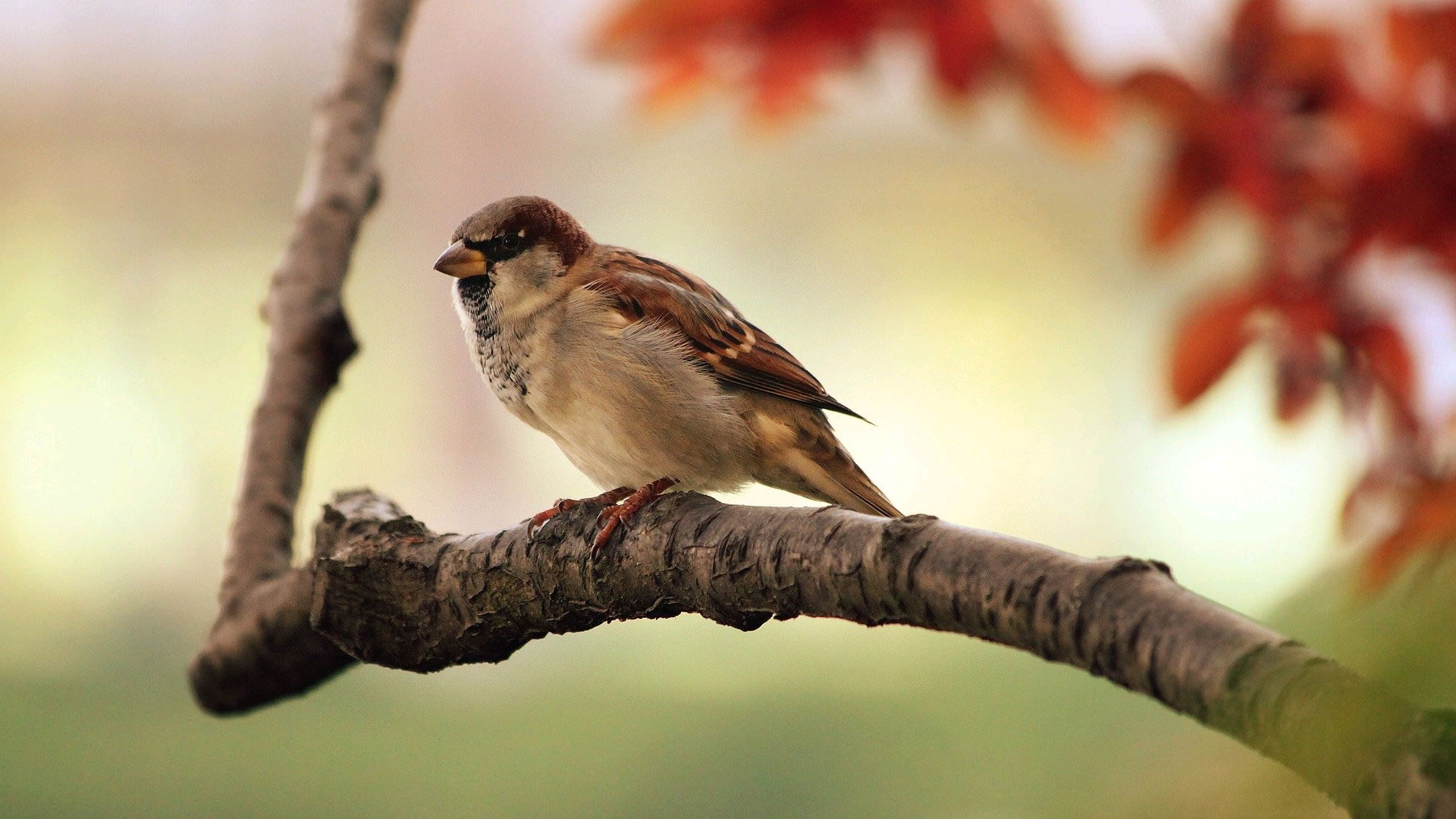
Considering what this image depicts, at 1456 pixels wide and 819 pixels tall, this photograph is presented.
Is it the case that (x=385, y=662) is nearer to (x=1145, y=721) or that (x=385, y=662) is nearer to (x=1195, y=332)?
(x=1195, y=332)

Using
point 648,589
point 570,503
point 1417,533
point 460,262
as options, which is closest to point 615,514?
point 648,589

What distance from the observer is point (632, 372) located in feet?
5.11

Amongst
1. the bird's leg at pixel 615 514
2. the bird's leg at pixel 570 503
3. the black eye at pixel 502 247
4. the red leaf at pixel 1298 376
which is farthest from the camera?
the black eye at pixel 502 247

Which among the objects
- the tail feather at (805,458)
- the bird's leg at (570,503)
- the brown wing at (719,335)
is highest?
the brown wing at (719,335)

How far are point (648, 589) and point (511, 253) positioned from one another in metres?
0.72

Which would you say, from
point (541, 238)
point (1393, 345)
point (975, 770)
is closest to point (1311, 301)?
point (1393, 345)

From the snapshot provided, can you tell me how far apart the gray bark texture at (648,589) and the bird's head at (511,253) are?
0.18 m

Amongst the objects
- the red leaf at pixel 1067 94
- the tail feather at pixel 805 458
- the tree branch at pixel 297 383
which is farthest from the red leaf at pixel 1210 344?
the tree branch at pixel 297 383

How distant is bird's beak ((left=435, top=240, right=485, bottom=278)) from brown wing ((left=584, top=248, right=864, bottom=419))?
0.45ft

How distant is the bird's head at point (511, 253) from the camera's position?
5.32ft

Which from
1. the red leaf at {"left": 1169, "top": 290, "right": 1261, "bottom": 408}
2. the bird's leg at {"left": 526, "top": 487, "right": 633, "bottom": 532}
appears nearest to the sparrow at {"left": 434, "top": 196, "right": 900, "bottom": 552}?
the bird's leg at {"left": 526, "top": 487, "right": 633, "bottom": 532}

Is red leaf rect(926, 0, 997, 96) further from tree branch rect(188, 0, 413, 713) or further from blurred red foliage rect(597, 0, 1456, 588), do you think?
tree branch rect(188, 0, 413, 713)

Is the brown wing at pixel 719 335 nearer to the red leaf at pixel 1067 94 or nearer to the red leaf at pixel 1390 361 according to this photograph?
the red leaf at pixel 1067 94

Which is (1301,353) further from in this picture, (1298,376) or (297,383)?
(297,383)
